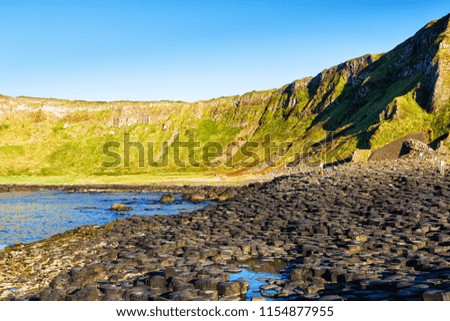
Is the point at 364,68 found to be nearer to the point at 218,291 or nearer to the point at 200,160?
the point at 200,160

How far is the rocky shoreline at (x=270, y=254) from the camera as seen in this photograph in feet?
37.9

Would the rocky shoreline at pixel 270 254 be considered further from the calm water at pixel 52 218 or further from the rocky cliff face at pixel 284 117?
the rocky cliff face at pixel 284 117

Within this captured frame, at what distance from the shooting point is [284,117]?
14862 cm

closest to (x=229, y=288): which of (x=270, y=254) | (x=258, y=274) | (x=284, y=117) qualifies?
(x=258, y=274)

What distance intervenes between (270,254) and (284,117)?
440ft

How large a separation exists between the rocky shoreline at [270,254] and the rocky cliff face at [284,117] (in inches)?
1956

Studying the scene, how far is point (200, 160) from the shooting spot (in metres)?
146

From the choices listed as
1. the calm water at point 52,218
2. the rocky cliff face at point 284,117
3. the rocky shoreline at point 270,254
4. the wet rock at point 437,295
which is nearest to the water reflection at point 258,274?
the rocky shoreline at point 270,254

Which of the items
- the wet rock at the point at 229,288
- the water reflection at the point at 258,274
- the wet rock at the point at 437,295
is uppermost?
the wet rock at the point at 437,295

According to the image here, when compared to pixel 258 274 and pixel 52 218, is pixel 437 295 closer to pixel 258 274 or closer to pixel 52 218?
pixel 258 274

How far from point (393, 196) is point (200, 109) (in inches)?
5734

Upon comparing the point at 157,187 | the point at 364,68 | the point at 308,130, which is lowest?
the point at 157,187

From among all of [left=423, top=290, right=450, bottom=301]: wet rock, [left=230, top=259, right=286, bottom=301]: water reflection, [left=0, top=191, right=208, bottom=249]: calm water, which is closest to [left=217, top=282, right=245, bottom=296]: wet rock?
[left=230, top=259, right=286, bottom=301]: water reflection
